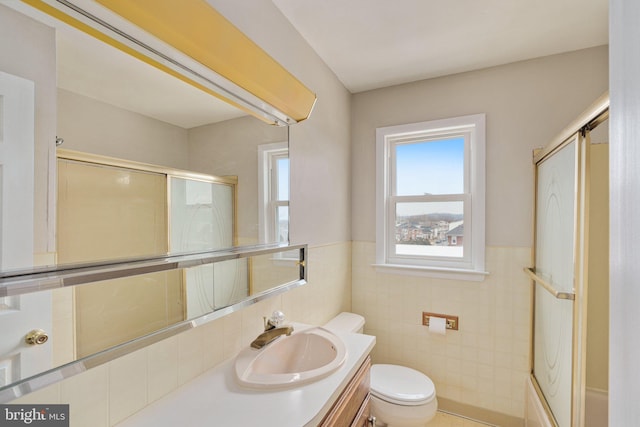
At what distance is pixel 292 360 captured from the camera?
1.42 metres

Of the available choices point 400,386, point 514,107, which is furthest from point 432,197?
point 400,386

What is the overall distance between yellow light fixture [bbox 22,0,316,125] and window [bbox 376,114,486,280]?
121 centimetres

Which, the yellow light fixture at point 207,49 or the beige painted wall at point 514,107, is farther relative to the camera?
the beige painted wall at point 514,107

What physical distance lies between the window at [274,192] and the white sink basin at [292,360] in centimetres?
48

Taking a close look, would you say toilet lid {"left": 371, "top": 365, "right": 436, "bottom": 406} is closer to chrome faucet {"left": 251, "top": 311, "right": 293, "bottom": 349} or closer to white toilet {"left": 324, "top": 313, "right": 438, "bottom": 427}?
white toilet {"left": 324, "top": 313, "right": 438, "bottom": 427}

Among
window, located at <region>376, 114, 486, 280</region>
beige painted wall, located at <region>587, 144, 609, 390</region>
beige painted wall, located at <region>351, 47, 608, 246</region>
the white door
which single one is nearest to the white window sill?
window, located at <region>376, 114, 486, 280</region>

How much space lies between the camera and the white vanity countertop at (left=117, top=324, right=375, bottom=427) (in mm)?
874

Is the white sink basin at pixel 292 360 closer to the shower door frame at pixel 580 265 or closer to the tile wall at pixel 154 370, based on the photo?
the tile wall at pixel 154 370

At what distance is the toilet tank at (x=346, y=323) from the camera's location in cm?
207

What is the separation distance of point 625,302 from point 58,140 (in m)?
1.04

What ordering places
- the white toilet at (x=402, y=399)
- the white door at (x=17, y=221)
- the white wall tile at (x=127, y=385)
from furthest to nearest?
the white toilet at (x=402, y=399)
the white wall tile at (x=127, y=385)
the white door at (x=17, y=221)

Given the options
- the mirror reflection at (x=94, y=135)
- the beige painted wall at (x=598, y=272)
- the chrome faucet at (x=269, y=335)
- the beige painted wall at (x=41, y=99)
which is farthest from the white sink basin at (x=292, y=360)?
the beige painted wall at (x=598, y=272)

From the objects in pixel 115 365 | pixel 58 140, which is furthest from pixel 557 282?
pixel 58 140

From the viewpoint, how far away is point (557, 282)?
1430 millimetres
